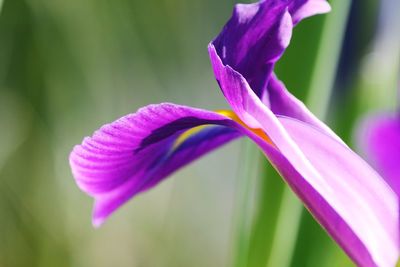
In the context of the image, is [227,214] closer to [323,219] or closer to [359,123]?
[359,123]

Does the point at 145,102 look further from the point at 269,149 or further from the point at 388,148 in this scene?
the point at 269,149

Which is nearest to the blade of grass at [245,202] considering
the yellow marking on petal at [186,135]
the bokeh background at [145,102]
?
the bokeh background at [145,102]

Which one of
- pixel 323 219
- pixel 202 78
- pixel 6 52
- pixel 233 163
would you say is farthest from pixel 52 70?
pixel 323 219

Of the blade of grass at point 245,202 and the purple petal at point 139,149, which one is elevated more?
the purple petal at point 139,149

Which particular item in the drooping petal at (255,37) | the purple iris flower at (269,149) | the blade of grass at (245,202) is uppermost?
the drooping petal at (255,37)

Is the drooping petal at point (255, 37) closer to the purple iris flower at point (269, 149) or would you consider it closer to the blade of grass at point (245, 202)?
the purple iris flower at point (269, 149)

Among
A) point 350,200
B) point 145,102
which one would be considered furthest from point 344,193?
point 145,102

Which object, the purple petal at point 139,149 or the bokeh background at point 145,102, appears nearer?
the purple petal at point 139,149
